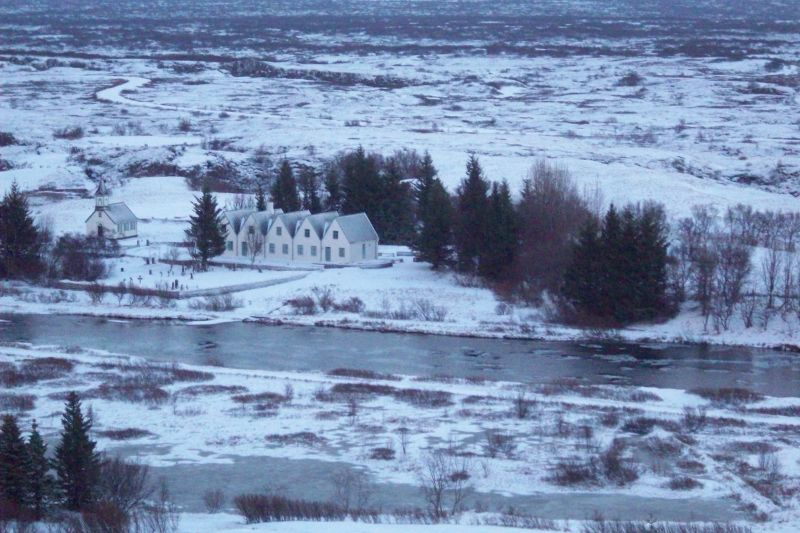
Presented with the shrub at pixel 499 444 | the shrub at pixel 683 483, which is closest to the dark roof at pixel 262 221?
the shrub at pixel 499 444

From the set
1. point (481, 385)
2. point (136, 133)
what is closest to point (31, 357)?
point (481, 385)

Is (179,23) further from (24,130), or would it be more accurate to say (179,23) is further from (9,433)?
(9,433)

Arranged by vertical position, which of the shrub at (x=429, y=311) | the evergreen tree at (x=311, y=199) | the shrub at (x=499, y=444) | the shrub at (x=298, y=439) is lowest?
the shrub at (x=298, y=439)

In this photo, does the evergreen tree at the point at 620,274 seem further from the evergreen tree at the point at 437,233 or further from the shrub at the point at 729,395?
the shrub at the point at 729,395

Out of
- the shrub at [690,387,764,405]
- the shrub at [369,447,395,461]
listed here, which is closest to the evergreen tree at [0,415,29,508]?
the shrub at [369,447,395,461]

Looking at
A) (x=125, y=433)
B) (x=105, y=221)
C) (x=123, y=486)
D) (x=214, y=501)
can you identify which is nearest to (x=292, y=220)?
(x=105, y=221)

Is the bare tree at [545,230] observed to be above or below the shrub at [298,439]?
above
